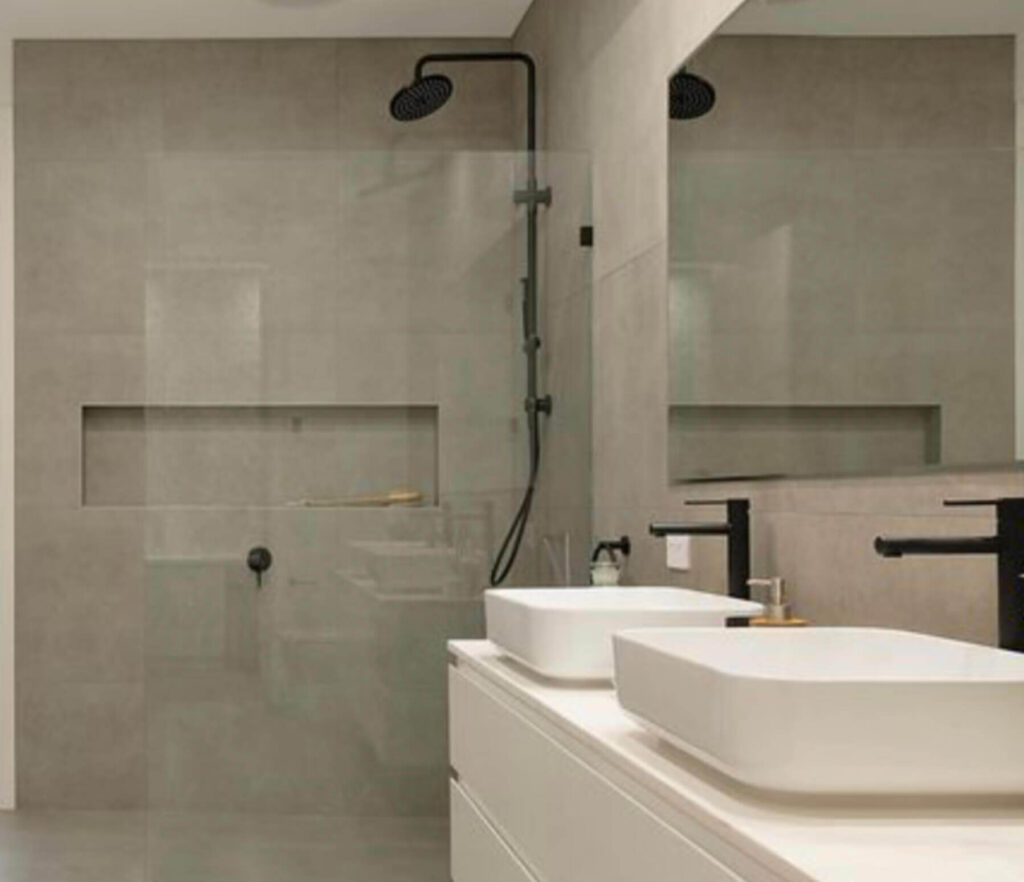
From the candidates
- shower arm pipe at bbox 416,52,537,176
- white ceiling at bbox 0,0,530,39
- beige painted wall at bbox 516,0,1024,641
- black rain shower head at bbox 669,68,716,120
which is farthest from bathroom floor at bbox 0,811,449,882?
white ceiling at bbox 0,0,530,39

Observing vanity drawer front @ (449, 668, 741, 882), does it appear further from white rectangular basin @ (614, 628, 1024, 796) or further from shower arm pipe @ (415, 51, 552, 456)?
shower arm pipe @ (415, 51, 552, 456)

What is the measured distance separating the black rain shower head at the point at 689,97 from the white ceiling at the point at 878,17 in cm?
14

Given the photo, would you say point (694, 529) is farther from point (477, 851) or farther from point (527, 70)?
point (527, 70)

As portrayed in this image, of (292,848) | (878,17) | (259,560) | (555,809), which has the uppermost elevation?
(878,17)

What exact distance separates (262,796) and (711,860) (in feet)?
8.62

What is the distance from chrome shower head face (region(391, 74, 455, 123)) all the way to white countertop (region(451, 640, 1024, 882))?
9.52 ft

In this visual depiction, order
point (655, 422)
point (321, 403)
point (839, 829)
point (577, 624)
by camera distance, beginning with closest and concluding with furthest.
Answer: point (839, 829)
point (577, 624)
point (655, 422)
point (321, 403)

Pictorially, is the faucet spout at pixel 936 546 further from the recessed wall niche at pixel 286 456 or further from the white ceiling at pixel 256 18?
the white ceiling at pixel 256 18

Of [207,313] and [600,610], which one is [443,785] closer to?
[207,313]

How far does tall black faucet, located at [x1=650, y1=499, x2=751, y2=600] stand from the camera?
8.41 ft

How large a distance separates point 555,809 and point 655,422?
1482 millimetres

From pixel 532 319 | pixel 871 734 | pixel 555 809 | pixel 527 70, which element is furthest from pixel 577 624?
pixel 527 70

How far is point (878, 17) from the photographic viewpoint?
2254 mm

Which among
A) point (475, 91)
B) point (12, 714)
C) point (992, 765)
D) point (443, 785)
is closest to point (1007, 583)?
point (992, 765)
